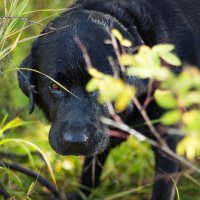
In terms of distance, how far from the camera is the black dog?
297 cm

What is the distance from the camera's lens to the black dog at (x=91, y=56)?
2.97m

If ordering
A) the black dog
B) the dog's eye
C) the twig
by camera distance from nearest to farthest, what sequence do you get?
the black dog → the dog's eye → the twig

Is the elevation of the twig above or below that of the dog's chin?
below

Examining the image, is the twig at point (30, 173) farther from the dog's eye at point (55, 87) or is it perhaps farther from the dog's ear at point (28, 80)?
the dog's eye at point (55, 87)

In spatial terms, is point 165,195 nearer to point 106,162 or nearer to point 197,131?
point 106,162

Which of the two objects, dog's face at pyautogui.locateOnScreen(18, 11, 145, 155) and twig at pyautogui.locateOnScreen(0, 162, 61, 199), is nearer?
dog's face at pyautogui.locateOnScreen(18, 11, 145, 155)

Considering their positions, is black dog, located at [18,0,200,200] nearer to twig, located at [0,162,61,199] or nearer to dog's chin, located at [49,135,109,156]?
dog's chin, located at [49,135,109,156]

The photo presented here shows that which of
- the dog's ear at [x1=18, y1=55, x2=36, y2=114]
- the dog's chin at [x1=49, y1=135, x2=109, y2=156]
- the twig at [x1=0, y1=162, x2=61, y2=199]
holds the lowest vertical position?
the twig at [x1=0, y1=162, x2=61, y2=199]

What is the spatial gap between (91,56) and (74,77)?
0.44 feet

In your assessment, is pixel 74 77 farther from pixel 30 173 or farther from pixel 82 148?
pixel 30 173

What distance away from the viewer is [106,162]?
424 cm

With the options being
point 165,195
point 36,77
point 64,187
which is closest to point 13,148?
point 64,187

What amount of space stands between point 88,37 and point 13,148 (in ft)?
4.35

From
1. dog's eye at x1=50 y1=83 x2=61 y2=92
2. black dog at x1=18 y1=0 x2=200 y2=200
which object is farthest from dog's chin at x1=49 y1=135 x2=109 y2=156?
dog's eye at x1=50 y1=83 x2=61 y2=92
